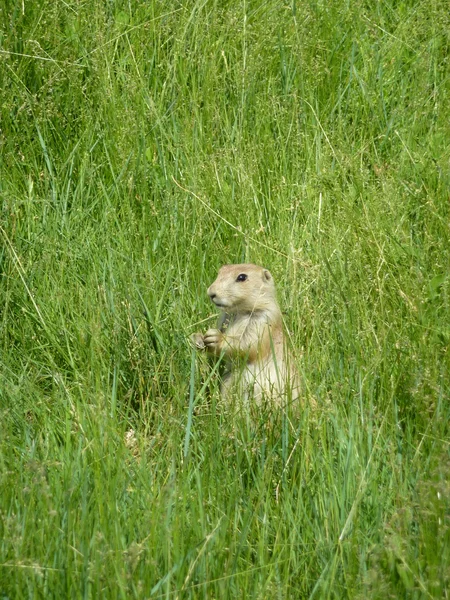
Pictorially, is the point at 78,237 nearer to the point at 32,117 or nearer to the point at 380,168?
the point at 32,117

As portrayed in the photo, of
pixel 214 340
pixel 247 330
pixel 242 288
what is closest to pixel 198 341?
pixel 214 340

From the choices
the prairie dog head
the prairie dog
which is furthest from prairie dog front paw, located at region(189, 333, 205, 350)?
the prairie dog head

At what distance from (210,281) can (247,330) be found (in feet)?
0.86

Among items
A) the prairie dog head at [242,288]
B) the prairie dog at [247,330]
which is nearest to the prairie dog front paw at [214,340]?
the prairie dog at [247,330]

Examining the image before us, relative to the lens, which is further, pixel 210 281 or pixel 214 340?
pixel 210 281

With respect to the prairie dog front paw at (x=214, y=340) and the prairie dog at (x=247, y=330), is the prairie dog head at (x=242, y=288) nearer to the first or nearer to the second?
the prairie dog at (x=247, y=330)

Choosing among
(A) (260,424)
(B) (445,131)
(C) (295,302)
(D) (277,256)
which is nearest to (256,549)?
(A) (260,424)

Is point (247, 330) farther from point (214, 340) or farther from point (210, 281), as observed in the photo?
point (214, 340)

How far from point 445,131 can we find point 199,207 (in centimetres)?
132

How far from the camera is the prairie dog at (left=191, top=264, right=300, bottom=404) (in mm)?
4035

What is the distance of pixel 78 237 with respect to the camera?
4.61 m

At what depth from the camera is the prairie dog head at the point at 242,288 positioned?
4199 mm

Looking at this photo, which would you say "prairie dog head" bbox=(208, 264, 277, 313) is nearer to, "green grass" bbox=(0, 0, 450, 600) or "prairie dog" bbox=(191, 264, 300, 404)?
"prairie dog" bbox=(191, 264, 300, 404)

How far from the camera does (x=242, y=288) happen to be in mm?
4242
